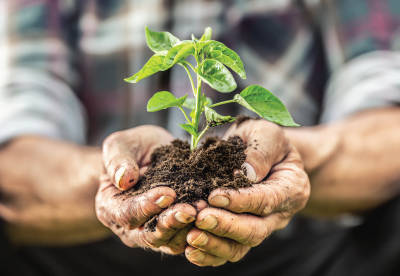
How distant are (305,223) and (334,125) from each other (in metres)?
1.00

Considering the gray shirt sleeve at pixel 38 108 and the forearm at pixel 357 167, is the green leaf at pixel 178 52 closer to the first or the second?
Result: the forearm at pixel 357 167

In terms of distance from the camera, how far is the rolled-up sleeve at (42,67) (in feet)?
7.33

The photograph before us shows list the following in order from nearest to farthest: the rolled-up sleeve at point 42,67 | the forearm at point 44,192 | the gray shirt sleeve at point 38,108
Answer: the forearm at point 44,192, the gray shirt sleeve at point 38,108, the rolled-up sleeve at point 42,67

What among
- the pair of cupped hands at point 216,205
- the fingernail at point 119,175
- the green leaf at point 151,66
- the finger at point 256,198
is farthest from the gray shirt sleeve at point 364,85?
the fingernail at point 119,175

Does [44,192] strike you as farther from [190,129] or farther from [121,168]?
[190,129]

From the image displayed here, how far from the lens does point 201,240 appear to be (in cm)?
81

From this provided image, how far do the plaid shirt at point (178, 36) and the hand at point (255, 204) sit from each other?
1481mm

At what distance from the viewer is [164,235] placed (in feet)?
2.71

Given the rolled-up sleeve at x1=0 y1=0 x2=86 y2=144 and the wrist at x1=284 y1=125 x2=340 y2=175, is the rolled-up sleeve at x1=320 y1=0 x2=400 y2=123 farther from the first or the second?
the rolled-up sleeve at x1=0 y1=0 x2=86 y2=144

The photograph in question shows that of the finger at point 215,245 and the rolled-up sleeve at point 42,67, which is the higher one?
the rolled-up sleeve at point 42,67

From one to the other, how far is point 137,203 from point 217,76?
46 centimetres

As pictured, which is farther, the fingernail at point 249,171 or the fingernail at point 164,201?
the fingernail at point 249,171

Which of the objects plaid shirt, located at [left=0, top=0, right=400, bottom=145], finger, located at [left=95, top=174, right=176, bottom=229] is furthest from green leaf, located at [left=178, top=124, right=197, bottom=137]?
plaid shirt, located at [left=0, top=0, right=400, bottom=145]

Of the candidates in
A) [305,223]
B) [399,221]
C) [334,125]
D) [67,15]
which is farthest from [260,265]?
[67,15]
